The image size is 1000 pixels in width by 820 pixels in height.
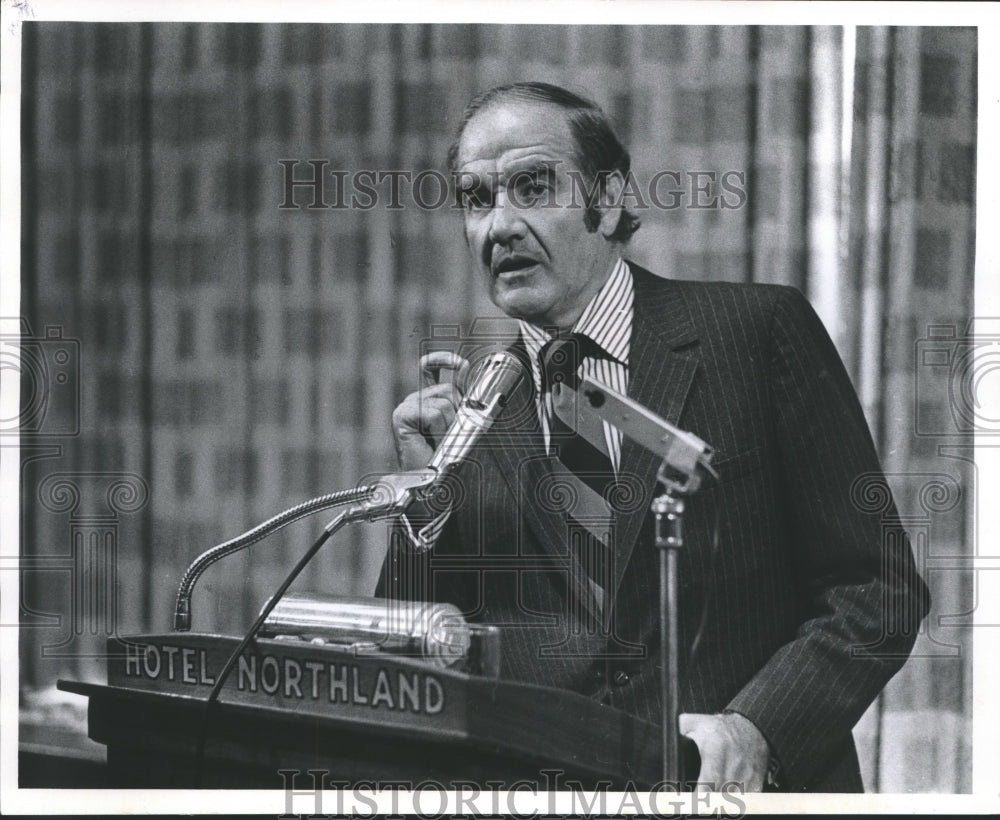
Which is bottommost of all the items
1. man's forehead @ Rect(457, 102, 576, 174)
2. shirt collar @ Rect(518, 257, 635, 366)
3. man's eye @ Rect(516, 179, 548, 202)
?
shirt collar @ Rect(518, 257, 635, 366)

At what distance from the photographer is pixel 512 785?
281 cm

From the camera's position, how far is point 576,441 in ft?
9.98

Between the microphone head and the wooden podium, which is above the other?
the microphone head

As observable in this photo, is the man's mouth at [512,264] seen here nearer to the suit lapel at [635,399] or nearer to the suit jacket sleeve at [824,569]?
the suit lapel at [635,399]

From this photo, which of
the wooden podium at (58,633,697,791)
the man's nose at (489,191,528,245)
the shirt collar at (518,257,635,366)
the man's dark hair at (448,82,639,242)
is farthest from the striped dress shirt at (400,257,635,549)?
the wooden podium at (58,633,697,791)

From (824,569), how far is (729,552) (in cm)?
21

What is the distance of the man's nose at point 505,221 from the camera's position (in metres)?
3.10

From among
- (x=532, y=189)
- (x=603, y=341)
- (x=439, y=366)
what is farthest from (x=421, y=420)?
(x=532, y=189)

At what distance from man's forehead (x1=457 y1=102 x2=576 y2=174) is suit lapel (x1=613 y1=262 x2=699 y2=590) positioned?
0.37 meters

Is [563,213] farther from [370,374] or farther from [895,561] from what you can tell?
[895,561]

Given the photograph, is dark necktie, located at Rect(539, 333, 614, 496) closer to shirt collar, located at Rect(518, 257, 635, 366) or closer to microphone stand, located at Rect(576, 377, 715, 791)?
shirt collar, located at Rect(518, 257, 635, 366)

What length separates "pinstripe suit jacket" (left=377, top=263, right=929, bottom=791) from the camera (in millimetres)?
2922

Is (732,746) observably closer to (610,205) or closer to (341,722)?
(341,722)

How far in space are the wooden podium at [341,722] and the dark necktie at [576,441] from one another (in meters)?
0.41
